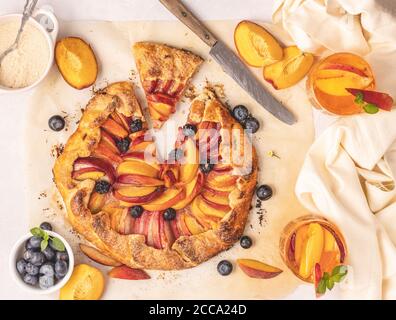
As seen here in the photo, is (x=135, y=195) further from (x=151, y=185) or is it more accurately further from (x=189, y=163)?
(x=189, y=163)

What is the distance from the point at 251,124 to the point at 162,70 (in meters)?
0.43

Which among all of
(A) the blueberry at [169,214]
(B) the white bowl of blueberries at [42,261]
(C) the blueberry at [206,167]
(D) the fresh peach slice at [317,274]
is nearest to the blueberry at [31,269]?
(B) the white bowl of blueberries at [42,261]

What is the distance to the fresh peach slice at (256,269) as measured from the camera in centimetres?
251

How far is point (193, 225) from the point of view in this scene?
2.49 meters

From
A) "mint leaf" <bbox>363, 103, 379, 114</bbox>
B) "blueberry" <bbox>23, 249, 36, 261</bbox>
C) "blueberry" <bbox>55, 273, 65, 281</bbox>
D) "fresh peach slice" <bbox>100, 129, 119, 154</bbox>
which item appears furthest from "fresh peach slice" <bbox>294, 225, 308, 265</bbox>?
"blueberry" <bbox>23, 249, 36, 261</bbox>

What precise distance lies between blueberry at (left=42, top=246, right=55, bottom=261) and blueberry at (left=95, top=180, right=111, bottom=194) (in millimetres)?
293

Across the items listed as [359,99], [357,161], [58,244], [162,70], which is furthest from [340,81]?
[58,244]

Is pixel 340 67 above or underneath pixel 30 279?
above

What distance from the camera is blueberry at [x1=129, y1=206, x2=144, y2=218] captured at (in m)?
2.46

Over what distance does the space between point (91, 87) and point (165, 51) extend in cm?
34

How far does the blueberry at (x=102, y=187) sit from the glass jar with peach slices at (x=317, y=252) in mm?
741

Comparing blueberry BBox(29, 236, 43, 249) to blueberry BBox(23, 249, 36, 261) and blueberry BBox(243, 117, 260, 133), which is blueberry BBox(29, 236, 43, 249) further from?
blueberry BBox(243, 117, 260, 133)

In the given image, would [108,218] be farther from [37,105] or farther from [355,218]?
[355,218]
